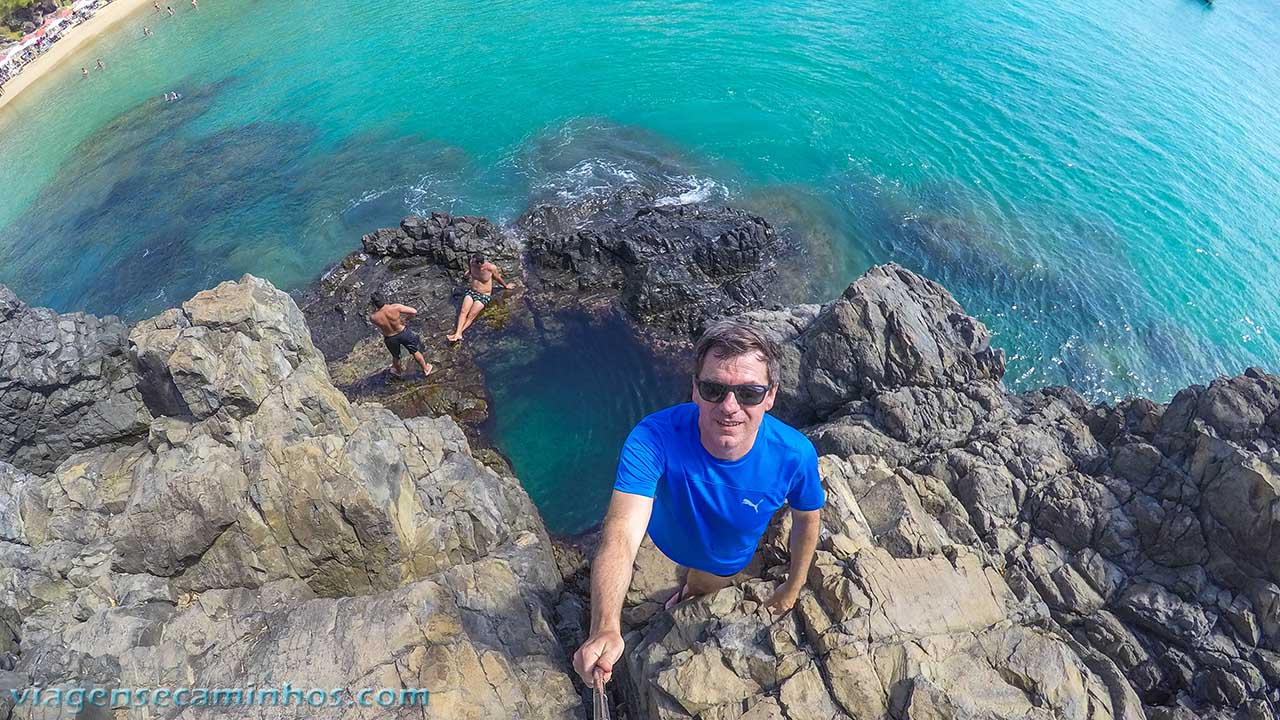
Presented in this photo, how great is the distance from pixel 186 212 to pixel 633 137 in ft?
71.7

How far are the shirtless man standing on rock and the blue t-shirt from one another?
13.5 meters

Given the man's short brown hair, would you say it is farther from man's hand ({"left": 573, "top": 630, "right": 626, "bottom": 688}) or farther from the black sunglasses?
man's hand ({"left": 573, "top": 630, "right": 626, "bottom": 688})

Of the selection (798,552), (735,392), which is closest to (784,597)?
(798,552)

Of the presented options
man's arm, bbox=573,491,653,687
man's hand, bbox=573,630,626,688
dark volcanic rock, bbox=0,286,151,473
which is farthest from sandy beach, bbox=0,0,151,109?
man's hand, bbox=573,630,626,688

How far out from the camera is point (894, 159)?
2850 centimetres

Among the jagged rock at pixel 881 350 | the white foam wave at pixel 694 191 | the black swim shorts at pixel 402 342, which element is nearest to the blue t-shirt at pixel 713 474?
the jagged rock at pixel 881 350

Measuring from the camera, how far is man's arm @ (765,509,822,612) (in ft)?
18.2

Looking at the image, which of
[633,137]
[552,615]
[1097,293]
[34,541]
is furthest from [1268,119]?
[34,541]

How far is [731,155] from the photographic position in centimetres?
2856

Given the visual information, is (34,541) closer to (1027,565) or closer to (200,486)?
(200,486)

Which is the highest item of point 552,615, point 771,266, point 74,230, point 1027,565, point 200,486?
point 200,486

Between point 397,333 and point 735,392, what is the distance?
49.1 feet

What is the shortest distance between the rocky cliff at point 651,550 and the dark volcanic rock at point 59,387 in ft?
0.18

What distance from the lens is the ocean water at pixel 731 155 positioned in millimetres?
21250
